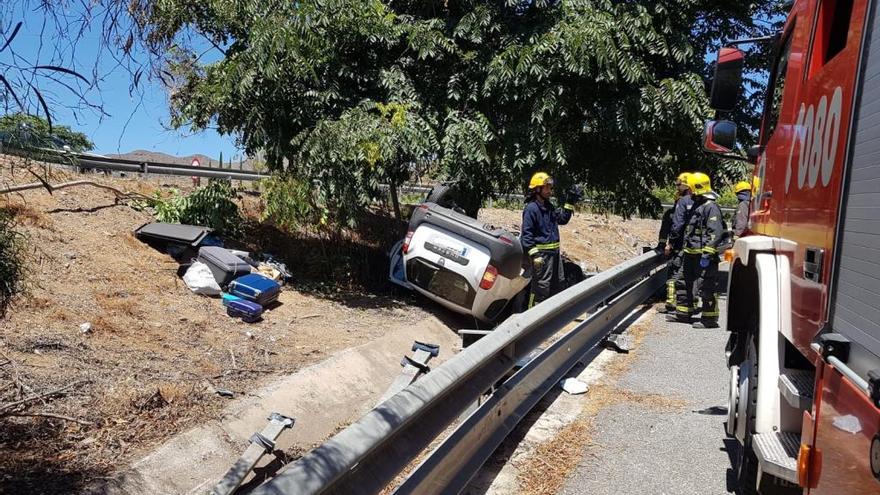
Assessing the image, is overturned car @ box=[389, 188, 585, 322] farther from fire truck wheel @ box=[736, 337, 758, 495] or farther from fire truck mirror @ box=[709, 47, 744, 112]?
fire truck wheel @ box=[736, 337, 758, 495]

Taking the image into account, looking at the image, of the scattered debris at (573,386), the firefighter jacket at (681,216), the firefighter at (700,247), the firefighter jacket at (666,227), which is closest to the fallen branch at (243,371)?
the scattered debris at (573,386)

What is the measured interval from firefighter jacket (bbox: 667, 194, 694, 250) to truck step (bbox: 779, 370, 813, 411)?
22.5 feet

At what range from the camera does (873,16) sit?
7.53 feet

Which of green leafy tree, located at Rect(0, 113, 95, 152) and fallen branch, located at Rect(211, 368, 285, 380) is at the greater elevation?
green leafy tree, located at Rect(0, 113, 95, 152)

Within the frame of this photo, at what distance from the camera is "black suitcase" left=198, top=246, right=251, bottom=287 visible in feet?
26.1

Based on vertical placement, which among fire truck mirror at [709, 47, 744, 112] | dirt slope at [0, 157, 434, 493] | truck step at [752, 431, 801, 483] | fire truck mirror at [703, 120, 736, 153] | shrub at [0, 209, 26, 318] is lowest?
dirt slope at [0, 157, 434, 493]

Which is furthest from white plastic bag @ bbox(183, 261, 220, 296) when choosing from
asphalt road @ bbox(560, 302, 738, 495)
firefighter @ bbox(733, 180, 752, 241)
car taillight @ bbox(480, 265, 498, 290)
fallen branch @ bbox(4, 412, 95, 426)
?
firefighter @ bbox(733, 180, 752, 241)

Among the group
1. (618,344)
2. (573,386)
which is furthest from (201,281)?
(618,344)

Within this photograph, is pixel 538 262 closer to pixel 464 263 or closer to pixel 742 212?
pixel 464 263

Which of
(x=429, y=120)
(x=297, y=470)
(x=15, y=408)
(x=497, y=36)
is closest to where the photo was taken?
(x=297, y=470)

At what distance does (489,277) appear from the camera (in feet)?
27.9

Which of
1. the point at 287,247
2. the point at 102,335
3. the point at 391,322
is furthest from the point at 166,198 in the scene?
the point at 102,335

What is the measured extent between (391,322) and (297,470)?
686cm

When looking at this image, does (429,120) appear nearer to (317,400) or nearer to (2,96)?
(317,400)
